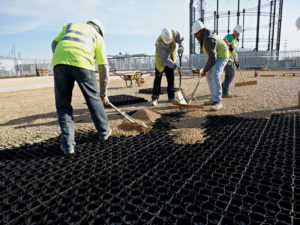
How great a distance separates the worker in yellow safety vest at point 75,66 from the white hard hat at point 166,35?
6.06 ft

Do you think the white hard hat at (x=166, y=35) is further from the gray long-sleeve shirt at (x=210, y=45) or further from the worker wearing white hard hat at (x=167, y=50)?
the gray long-sleeve shirt at (x=210, y=45)

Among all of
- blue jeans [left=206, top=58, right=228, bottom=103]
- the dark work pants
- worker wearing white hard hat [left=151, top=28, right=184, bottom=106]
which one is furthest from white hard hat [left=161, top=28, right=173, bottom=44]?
blue jeans [left=206, top=58, right=228, bottom=103]

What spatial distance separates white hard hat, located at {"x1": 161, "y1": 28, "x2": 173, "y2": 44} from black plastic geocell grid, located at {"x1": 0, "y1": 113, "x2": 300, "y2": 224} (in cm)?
214

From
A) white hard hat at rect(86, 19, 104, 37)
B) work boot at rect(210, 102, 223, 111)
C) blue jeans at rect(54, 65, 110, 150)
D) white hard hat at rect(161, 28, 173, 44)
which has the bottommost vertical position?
work boot at rect(210, 102, 223, 111)

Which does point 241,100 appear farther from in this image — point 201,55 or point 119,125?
point 201,55

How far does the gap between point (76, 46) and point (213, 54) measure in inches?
94.0

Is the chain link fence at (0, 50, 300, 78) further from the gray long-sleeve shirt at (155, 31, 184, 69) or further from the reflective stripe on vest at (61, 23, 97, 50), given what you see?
the reflective stripe on vest at (61, 23, 97, 50)

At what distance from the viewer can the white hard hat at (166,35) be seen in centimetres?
395

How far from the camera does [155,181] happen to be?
1737 millimetres

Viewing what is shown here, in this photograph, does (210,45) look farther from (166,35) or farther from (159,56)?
(159,56)

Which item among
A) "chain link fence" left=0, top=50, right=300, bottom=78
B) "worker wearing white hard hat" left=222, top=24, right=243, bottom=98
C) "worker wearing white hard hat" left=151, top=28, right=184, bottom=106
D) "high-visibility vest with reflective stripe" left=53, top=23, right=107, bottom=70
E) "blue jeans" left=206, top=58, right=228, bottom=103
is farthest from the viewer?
"chain link fence" left=0, top=50, right=300, bottom=78

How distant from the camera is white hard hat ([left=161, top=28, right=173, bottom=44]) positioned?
13.0 ft

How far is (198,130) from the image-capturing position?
2873 millimetres

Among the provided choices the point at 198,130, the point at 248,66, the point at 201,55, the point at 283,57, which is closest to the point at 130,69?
the point at 201,55
